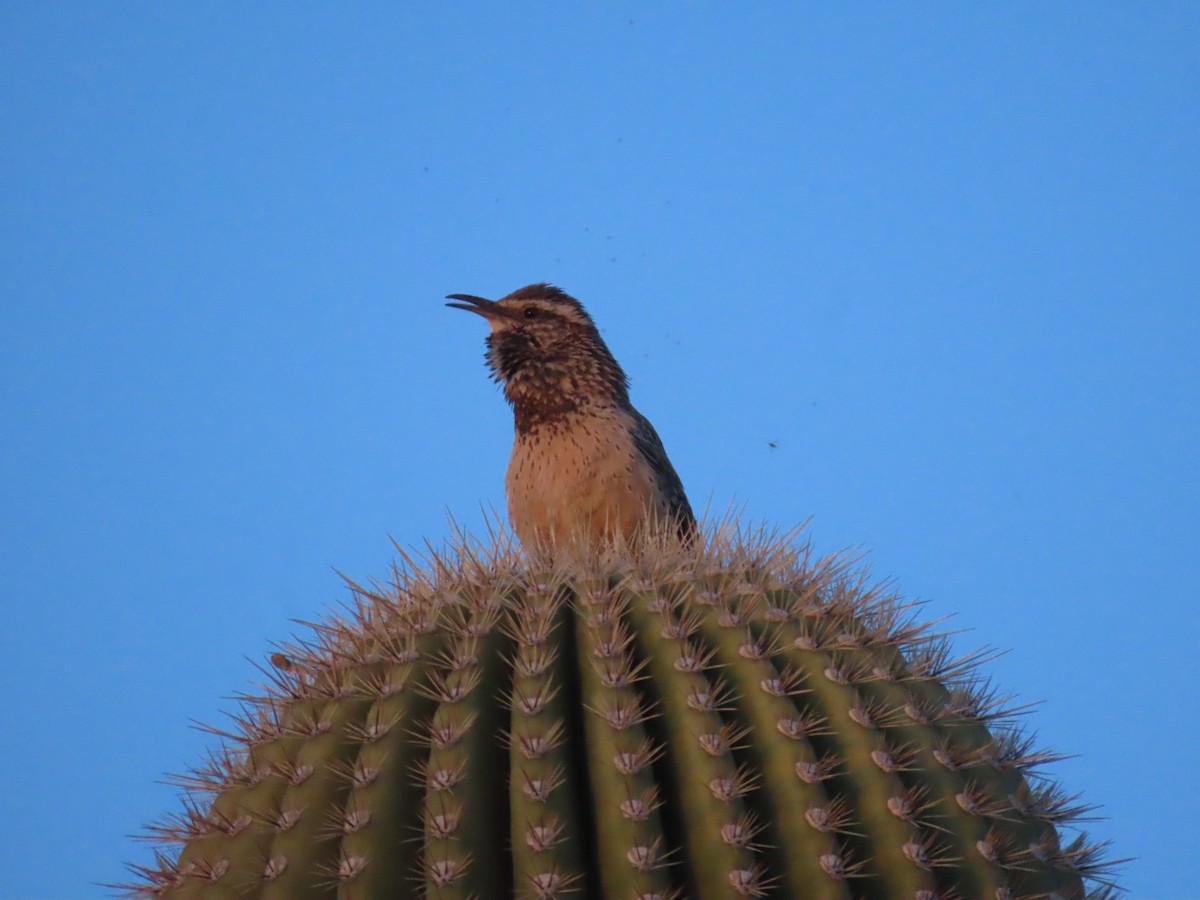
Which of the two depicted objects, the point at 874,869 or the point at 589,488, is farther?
the point at 589,488

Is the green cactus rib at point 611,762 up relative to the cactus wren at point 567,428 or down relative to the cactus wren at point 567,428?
down

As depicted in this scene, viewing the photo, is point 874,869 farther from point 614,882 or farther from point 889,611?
point 889,611

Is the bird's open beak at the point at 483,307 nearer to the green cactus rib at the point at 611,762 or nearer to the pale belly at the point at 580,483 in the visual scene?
the pale belly at the point at 580,483

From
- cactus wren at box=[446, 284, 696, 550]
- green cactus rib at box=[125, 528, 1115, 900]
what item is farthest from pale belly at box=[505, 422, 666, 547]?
green cactus rib at box=[125, 528, 1115, 900]

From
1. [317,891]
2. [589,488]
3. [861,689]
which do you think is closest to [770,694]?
[861,689]

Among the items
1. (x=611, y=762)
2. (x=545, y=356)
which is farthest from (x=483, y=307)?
(x=611, y=762)

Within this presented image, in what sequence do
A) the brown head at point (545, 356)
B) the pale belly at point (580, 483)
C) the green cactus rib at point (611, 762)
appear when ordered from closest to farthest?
the green cactus rib at point (611, 762) → the pale belly at point (580, 483) → the brown head at point (545, 356)

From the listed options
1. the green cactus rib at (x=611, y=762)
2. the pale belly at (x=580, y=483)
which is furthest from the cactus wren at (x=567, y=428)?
the green cactus rib at (x=611, y=762)
